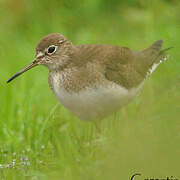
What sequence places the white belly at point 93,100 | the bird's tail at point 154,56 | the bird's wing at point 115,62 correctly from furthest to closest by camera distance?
the bird's tail at point 154,56
the bird's wing at point 115,62
the white belly at point 93,100

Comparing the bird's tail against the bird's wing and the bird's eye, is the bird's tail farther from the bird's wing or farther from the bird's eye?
Answer: the bird's eye

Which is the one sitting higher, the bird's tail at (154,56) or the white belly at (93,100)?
the bird's tail at (154,56)

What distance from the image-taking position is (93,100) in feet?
16.3

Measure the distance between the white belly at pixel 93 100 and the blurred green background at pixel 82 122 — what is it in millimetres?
245

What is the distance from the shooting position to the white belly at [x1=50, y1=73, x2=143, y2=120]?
4.95 meters

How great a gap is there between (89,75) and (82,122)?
124 centimetres

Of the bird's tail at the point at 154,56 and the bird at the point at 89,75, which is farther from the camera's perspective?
the bird's tail at the point at 154,56

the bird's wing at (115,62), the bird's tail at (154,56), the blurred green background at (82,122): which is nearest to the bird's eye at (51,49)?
the bird's wing at (115,62)

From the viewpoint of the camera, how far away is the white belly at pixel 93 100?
495cm

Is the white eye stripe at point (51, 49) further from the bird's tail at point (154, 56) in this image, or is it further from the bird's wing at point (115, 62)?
the bird's tail at point (154, 56)

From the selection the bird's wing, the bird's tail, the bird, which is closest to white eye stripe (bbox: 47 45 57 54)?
the bird

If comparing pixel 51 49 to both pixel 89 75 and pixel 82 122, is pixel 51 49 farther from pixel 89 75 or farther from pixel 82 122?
pixel 82 122

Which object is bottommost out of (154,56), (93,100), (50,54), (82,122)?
(93,100)

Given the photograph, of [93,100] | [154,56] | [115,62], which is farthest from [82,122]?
[154,56]
